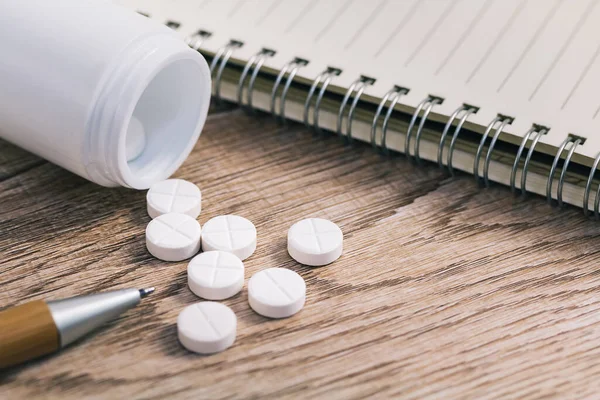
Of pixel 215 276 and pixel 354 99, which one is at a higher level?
pixel 354 99

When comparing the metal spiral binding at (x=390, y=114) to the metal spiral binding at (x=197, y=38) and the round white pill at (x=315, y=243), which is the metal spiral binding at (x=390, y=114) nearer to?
the metal spiral binding at (x=197, y=38)

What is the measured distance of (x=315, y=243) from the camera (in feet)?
2.62

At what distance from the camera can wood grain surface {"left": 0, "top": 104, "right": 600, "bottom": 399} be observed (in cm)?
68

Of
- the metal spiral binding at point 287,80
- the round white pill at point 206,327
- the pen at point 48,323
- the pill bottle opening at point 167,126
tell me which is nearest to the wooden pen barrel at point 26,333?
the pen at point 48,323

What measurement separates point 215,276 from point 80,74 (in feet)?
0.76

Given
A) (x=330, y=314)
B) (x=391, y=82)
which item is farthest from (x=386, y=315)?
(x=391, y=82)

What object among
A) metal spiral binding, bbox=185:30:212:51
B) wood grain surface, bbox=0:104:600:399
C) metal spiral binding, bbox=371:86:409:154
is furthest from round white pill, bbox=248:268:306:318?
metal spiral binding, bbox=185:30:212:51

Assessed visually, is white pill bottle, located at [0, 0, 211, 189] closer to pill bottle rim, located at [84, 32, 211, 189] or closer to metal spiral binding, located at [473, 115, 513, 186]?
pill bottle rim, located at [84, 32, 211, 189]

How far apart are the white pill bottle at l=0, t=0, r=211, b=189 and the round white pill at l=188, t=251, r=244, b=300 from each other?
125 millimetres

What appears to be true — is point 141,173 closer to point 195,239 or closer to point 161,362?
point 195,239

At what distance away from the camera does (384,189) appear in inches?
35.5

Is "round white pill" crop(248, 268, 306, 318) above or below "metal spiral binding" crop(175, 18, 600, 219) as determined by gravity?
below

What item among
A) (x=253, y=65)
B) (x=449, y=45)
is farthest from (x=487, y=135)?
(x=253, y=65)

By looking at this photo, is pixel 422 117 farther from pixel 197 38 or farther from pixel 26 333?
pixel 26 333
